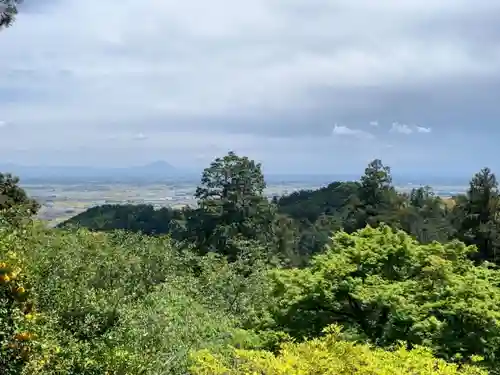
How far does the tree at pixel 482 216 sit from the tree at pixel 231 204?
33.6 feet

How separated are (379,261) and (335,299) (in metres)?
1.50

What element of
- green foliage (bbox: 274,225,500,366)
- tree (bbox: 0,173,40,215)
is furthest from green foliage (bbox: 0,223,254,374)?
tree (bbox: 0,173,40,215)

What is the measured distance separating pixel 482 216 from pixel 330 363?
84.0 feet

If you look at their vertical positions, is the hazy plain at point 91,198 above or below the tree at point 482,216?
below

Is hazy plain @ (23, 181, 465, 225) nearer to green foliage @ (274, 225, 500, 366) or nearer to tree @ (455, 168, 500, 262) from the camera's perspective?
tree @ (455, 168, 500, 262)

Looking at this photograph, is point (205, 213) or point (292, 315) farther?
point (205, 213)

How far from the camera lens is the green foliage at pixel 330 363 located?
6.15 meters

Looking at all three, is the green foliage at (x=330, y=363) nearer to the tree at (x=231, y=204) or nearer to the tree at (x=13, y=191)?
the tree at (x=13, y=191)

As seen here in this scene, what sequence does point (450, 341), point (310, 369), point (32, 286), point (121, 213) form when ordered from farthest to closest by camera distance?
point (121, 213) < point (32, 286) < point (450, 341) < point (310, 369)

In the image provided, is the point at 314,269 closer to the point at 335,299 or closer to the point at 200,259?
the point at 335,299

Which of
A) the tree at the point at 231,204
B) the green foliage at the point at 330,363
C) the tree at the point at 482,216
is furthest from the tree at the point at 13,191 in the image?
the green foliage at the point at 330,363

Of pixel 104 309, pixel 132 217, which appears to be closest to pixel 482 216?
pixel 104 309

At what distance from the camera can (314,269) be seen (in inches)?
495

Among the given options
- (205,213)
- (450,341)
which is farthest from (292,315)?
(205,213)
